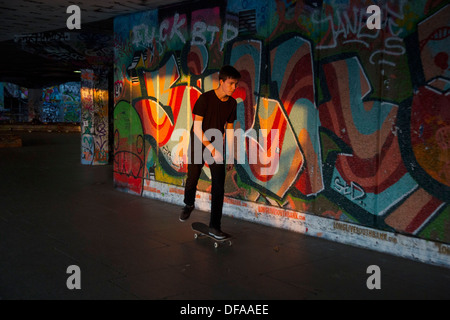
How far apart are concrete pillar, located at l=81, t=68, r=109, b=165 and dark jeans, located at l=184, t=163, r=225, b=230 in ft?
33.0

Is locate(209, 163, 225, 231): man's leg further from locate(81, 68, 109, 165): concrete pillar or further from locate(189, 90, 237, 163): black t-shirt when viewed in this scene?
locate(81, 68, 109, 165): concrete pillar

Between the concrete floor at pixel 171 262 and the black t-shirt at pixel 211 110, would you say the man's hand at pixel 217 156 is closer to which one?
the black t-shirt at pixel 211 110

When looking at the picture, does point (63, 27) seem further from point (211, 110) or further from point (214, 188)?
point (214, 188)

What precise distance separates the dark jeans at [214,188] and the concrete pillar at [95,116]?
10.1 metres

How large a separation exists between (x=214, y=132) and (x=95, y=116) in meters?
10.6

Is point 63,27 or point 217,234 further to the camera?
point 63,27

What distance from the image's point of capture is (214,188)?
18.1 feet

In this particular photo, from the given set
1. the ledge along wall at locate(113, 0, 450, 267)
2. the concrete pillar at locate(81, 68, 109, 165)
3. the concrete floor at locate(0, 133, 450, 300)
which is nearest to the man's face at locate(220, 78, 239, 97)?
the ledge along wall at locate(113, 0, 450, 267)

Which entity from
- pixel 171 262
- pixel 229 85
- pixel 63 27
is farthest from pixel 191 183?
pixel 63 27

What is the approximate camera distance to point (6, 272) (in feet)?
14.9

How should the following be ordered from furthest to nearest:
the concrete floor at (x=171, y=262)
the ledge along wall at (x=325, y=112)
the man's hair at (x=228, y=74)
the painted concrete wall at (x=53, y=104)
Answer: the painted concrete wall at (x=53, y=104) < the man's hair at (x=228, y=74) < the ledge along wall at (x=325, y=112) < the concrete floor at (x=171, y=262)

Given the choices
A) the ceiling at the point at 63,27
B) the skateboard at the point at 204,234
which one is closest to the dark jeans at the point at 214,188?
the skateboard at the point at 204,234

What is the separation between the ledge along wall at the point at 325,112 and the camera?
5.05 meters

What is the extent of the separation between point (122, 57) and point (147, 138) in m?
2.10
